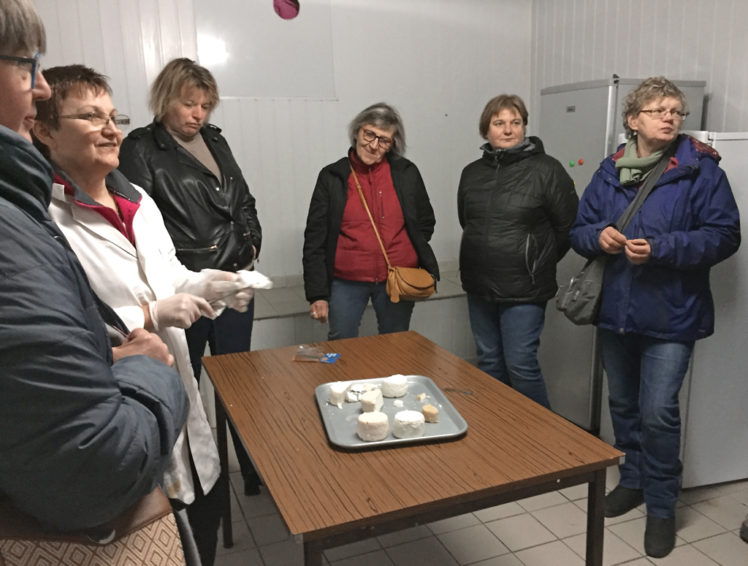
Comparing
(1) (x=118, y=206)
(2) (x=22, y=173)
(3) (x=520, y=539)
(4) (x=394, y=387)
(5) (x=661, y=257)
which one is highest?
(2) (x=22, y=173)

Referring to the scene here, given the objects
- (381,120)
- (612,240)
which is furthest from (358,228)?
(612,240)

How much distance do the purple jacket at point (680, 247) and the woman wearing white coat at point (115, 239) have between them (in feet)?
4.49

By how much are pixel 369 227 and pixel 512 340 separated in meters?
0.78

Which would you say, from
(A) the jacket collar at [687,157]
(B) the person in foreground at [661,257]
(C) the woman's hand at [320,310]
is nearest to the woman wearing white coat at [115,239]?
(C) the woman's hand at [320,310]

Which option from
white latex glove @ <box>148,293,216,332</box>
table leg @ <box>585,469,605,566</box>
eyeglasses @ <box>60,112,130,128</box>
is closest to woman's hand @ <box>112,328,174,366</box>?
white latex glove @ <box>148,293,216,332</box>

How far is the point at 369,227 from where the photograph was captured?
271 cm

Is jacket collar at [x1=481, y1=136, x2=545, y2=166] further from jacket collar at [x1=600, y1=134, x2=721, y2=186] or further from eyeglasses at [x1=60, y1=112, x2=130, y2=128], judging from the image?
eyeglasses at [x1=60, y1=112, x2=130, y2=128]

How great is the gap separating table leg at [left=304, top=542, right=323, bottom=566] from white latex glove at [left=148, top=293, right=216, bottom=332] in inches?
22.9

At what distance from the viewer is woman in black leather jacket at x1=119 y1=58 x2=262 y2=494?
85.9 inches

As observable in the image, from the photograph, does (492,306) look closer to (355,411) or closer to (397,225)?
(397,225)

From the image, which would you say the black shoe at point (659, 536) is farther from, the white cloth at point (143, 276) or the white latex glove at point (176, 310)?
the white latex glove at point (176, 310)

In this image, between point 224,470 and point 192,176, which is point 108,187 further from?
point 224,470

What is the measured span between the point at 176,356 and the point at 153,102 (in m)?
1.10

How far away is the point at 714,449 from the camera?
2.51m
